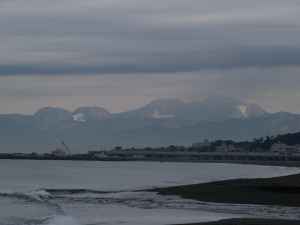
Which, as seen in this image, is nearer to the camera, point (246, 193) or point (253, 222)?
point (253, 222)

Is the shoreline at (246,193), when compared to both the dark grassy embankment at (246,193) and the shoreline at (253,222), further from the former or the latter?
the shoreline at (253,222)

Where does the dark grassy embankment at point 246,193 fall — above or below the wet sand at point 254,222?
above

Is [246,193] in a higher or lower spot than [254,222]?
higher

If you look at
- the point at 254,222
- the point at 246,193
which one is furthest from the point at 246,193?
the point at 254,222

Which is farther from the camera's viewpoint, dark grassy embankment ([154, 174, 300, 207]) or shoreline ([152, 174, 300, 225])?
dark grassy embankment ([154, 174, 300, 207])

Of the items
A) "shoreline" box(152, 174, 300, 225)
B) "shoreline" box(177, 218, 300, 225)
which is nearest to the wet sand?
"shoreline" box(177, 218, 300, 225)

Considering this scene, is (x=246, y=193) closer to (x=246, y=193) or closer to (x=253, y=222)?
(x=246, y=193)

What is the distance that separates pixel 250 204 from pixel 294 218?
9.28 meters

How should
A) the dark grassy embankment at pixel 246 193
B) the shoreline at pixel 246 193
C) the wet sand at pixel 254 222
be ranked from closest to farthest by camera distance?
the wet sand at pixel 254 222
the shoreline at pixel 246 193
the dark grassy embankment at pixel 246 193

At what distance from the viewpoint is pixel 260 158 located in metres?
190

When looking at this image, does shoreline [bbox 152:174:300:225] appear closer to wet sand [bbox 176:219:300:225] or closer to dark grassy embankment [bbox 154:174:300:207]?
dark grassy embankment [bbox 154:174:300:207]

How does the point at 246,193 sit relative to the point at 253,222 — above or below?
above

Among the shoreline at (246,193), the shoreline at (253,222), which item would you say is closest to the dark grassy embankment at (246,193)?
the shoreline at (246,193)

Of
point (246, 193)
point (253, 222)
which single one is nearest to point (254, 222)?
point (253, 222)
